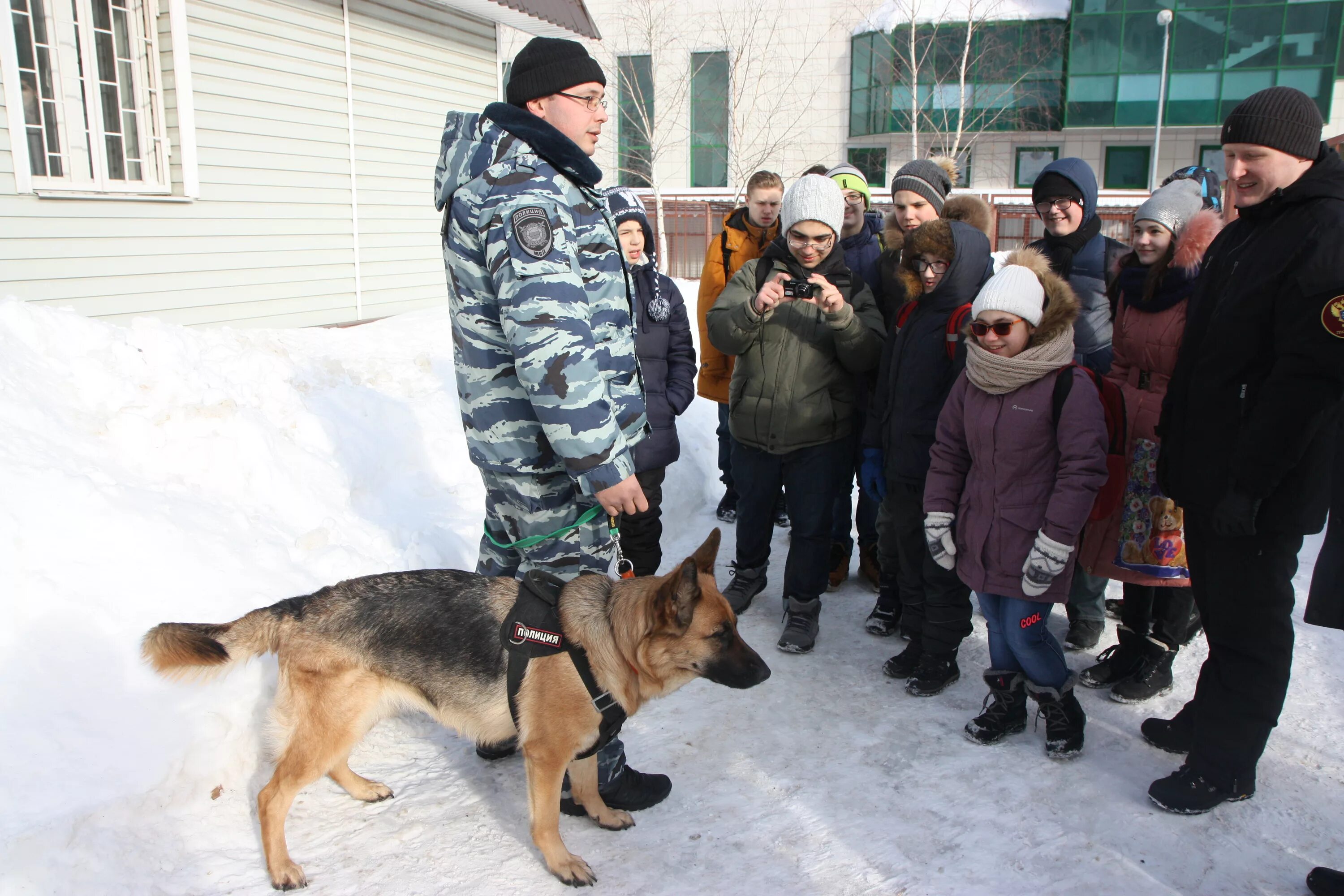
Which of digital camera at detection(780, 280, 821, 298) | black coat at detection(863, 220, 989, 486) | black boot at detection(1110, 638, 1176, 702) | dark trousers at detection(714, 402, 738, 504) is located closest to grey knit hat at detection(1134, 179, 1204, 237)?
black coat at detection(863, 220, 989, 486)

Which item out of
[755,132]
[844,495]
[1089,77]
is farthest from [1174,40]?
[844,495]

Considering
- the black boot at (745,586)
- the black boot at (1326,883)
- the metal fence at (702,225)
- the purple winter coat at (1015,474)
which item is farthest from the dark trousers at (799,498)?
the metal fence at (702,225)

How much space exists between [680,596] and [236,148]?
A: 7.75m

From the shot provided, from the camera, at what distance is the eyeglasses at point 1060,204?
4.45 meters

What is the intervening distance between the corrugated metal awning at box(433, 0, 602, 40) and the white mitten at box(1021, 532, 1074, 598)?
8.33m

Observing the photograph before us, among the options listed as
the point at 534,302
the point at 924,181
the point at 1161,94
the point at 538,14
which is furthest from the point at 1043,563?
the point at 1161,94

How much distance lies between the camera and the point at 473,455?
302cm

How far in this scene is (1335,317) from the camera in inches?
96.0

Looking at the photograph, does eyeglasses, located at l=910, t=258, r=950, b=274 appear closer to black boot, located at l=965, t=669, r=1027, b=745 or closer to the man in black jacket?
the man in black jacket

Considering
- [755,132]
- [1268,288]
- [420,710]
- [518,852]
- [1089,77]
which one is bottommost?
[518,852]

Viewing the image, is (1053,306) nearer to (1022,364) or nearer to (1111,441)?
(1022,364)

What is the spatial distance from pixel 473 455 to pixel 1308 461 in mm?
2699

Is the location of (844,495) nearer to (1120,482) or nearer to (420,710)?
(1120,482)

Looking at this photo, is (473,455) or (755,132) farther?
(755,132)
